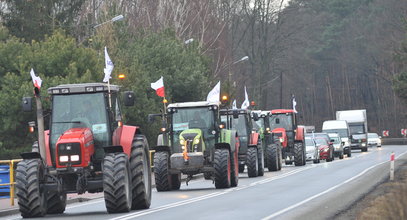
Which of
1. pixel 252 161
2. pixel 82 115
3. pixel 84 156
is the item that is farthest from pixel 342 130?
pixel 84 156

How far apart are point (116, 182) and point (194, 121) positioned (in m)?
11.2

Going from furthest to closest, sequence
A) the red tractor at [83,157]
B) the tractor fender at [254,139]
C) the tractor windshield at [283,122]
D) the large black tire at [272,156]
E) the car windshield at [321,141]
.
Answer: the car windshield at [321,141] < the tractor windshield at [283,122] < the large black tire at [272,156] < the tractor fender at [254,139] < the red tractor at [83,157]

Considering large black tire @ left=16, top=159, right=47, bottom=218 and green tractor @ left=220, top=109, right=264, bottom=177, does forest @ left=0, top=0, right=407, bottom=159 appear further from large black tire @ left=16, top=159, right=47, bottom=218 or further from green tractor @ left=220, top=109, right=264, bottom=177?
large black tire @ left=16, top=159, right=47, bottom=218

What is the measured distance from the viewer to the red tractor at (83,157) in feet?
68.0

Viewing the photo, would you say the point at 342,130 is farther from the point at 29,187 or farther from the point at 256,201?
the point at 29,187

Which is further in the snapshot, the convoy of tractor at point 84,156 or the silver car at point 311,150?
the silver car at point 311,150

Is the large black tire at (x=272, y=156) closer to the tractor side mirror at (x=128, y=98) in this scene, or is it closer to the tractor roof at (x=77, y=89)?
the tractor roof at (x=77, y=89)

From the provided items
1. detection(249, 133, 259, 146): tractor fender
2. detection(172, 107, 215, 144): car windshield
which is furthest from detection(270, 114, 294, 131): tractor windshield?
detection(172, 107, 215, 144): car windshield

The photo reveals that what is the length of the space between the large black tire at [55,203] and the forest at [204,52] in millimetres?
20818

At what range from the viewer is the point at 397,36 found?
11006cm

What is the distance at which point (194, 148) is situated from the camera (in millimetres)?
30969

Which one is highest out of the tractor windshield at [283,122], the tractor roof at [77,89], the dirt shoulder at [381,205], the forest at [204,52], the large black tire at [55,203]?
the forest at [204,52]

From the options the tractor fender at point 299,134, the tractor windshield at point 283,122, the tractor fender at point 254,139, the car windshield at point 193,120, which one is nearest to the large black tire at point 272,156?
the tractor fender at point 254,139

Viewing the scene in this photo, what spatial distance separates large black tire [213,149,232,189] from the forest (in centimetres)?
1405
